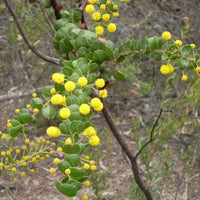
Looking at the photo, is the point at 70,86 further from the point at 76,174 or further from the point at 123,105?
the point at 123,105

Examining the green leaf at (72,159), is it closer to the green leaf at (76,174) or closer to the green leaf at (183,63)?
the green leaf at (76,174)

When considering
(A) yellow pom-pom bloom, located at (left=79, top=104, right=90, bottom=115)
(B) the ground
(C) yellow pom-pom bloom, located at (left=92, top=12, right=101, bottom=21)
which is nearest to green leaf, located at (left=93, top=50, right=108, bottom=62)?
(C) yellow pom-pom bloom, located at (left=92, top=12, right=101, bottom=21)

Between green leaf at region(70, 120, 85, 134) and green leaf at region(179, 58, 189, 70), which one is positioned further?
green leaf at region(179, 58, 189, 70)

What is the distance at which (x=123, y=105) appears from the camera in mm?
2670

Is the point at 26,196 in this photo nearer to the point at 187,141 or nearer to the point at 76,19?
the point at 187,141

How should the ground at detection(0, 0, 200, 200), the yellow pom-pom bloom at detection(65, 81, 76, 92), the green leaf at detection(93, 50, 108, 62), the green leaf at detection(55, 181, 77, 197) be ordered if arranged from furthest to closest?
the ground at detection(0, 0, 200, 200), the green leaf at detection(93, 50, 108, 62), the yellow pom-pom bloom at detection(65, 81, 76, 92), the green leaf at detection(55, 181, 77, 197)

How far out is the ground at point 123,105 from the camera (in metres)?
1.96

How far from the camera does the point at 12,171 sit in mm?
989

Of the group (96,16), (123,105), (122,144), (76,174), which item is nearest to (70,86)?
(76,174)

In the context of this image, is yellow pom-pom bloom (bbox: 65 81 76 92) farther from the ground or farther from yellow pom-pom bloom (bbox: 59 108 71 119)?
the ground

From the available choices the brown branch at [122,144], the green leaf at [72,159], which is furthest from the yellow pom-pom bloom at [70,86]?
the brown branch at [122,144]

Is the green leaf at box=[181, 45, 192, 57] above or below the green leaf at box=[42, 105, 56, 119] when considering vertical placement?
above

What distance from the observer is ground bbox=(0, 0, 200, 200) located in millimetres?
1961

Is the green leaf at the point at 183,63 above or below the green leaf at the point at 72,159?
above
